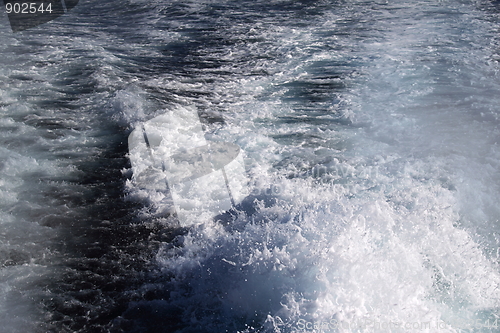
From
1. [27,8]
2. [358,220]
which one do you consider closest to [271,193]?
[358,220]

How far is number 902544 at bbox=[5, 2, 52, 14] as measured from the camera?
44.9 feet

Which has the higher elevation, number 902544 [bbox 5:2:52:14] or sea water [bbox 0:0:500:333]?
number 902544 [bbox 5:2:52:14]

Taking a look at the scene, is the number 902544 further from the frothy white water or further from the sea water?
the frothy white water

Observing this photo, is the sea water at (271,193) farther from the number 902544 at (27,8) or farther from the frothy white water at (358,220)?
the number 902544 at (27,8)

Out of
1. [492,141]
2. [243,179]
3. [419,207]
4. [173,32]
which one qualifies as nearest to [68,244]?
[243,179]

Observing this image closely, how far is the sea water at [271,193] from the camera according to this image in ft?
11.1

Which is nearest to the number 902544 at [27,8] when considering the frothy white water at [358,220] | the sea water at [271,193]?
the sea water at [271,193]

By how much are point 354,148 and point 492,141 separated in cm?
198

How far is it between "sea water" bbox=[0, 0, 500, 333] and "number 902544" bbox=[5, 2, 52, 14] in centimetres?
496

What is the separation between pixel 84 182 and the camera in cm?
501

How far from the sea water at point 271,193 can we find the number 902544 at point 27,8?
195 inches

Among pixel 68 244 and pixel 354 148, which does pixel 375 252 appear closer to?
pixel 354 148

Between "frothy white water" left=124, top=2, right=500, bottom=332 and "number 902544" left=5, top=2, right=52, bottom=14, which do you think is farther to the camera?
"number 902544" left=5, top=2, right=52, bottom=14

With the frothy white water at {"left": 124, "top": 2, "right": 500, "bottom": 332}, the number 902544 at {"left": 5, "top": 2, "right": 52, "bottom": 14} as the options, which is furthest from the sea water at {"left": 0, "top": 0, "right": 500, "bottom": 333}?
the number 902544 at {"left": 5, "top": 2, "right": 52, "bottom": 14}
